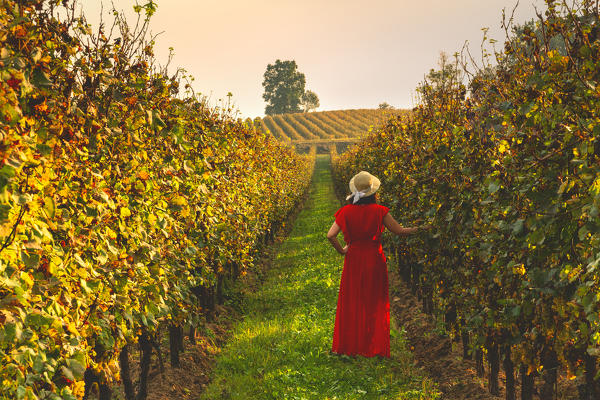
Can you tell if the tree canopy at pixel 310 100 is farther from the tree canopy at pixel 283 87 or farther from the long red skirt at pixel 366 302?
the long red skirt at pixel 366 302

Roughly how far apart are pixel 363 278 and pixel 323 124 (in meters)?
90.0

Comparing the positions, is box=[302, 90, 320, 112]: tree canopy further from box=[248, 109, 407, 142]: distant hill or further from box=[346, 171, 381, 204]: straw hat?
box=[346, 171, 381, 204]: straw hat

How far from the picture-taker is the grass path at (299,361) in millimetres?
5008

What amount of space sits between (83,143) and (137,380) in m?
3.16

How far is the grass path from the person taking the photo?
501 centimetres

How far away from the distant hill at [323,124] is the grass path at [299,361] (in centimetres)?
7226

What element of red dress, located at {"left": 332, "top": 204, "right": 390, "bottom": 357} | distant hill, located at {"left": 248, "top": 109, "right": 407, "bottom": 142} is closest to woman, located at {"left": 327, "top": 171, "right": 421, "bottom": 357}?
red dress, located at {"left": 332, "top": 204, "right": 390, "bottom": 357}

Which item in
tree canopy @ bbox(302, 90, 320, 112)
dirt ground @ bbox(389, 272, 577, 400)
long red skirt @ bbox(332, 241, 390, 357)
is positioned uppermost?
tree canopy @ bbox(302, 90, 320, 112)

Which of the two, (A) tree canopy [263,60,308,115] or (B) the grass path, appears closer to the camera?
(B) the grass path

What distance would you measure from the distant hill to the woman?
74704mm

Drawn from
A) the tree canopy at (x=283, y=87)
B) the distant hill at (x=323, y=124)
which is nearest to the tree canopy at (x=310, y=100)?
the tree canopy at (x=283, y=87)

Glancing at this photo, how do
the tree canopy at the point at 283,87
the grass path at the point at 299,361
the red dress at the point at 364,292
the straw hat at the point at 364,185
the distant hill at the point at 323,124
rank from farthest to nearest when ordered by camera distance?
the tree canopy at the point at 283,87 → the distant hill at the point at 323,124 → the red dress at the point at 364,292 → the straw hat at the point at 364,185 → the grass path at the point at 299,361

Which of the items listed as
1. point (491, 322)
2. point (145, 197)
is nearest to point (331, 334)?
point (491, 322)

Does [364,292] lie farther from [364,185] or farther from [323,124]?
[323,124]
